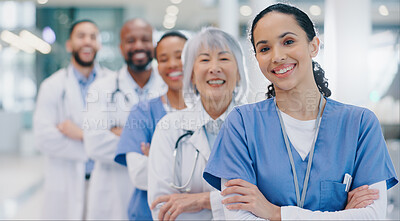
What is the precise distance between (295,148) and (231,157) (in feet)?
0.60

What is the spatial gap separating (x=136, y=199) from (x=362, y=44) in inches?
53.3

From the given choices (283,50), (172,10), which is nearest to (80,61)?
(283,50)

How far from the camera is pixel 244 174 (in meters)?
1.11

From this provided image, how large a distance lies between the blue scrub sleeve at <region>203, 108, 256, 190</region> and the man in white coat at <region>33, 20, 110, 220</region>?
1440mm

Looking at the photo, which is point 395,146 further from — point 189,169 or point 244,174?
point 244,174

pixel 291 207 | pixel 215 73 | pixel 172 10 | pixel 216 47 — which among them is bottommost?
pixel 291 207

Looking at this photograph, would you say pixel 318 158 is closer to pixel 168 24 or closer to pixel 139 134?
pixel 139 134

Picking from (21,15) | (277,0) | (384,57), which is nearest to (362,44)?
(384,57)

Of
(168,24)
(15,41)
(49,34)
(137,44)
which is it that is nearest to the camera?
(137,44)

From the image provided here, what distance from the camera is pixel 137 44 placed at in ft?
7.37

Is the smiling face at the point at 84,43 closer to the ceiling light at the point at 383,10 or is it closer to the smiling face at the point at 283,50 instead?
the smiling face at the point at 283,50

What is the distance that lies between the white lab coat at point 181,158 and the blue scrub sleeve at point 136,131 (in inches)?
9.0

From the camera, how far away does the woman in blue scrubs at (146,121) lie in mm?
1703

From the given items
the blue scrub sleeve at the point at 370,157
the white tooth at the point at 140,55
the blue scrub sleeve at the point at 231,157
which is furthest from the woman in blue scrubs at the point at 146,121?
the blue scrub sleeve at the point at 370,157
